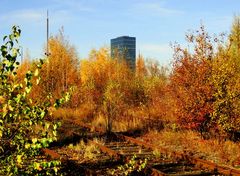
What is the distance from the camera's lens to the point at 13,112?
4.14 meters

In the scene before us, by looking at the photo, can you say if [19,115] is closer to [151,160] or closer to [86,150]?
[151,160]

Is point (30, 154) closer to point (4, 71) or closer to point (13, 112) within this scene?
point (13, 112)

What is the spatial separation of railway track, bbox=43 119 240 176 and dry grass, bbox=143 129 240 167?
839mm

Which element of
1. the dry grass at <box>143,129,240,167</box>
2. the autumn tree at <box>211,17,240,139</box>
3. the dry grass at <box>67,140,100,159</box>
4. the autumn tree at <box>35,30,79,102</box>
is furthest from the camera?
the autumn tree at <box>35,30,79,102</box>

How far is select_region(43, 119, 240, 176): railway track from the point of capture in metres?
11.5

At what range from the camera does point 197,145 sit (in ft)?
52.3

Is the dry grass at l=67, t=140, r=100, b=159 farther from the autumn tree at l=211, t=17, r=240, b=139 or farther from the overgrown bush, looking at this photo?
the overgrown bush

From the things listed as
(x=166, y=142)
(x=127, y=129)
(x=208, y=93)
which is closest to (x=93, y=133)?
(x=127, y=129)

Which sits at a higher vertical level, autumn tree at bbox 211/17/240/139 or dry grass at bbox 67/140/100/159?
autumn tree at bbox 211/17/240/139

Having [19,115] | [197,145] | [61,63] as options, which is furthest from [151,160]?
[61,63]

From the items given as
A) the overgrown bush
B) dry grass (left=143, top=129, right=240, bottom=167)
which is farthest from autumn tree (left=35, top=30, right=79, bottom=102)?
the overgrown bush

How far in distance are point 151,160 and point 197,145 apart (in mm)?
3189

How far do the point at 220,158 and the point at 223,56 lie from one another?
4720 mm

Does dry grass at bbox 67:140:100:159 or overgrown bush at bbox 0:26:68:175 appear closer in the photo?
overgrown bush at bbox 0:26:68:175
